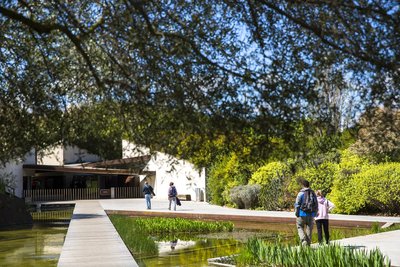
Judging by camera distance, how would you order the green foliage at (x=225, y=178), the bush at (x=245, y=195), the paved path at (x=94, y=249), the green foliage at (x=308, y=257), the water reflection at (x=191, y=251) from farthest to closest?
the green foliage at (x=225, y=178), the bush at (x=245, y=195), the water reflection at (x=191, y=251), the paved path at (x=94, y=249), the green foliage at (x=308, y=257)

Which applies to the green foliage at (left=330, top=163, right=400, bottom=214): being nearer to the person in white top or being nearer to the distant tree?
the person in white top

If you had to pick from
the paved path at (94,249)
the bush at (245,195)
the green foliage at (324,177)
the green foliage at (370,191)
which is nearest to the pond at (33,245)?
the paved path at (94,249)

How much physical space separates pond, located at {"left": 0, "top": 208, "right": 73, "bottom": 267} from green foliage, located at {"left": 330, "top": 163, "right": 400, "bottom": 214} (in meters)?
11.4

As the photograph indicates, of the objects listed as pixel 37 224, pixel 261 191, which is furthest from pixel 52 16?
pixel 261 191

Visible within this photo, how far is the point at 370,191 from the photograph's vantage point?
21438mm

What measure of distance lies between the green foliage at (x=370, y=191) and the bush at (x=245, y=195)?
521 cm

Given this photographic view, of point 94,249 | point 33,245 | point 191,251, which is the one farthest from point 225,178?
point 94,249

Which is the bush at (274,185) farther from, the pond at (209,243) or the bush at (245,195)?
the pond at (209,243)

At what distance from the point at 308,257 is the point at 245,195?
61.8 ft

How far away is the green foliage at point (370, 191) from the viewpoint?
20.9 m

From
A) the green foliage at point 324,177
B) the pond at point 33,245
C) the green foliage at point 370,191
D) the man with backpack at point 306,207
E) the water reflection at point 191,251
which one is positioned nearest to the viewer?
the man with backpack at point 306,207

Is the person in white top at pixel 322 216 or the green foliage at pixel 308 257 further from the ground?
the person in white top at pixel 322 216

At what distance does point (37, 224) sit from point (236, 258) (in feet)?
48.4

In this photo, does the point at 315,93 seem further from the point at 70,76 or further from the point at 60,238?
the point at 60,238
